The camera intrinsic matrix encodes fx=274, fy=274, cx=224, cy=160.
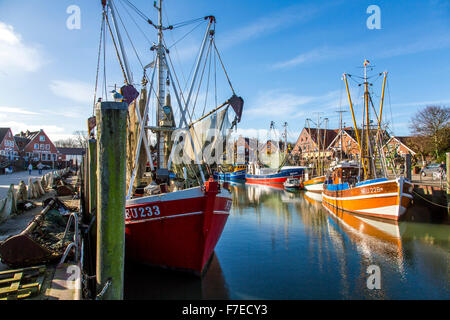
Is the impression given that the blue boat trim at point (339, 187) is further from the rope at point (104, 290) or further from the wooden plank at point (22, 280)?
the wooden plank at point (22, 280)

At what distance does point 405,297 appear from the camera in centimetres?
832

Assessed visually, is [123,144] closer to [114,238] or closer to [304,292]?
[114,238]

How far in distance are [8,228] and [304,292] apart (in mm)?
10658

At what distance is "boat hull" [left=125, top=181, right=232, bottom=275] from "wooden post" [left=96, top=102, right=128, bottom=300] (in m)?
2.73

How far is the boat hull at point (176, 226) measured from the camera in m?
8.45

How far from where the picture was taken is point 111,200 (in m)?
5.71

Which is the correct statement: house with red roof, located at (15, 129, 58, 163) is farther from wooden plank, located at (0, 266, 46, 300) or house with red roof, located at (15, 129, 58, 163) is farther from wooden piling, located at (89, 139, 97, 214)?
wooden plank, located at (0, 266, 46, 300)

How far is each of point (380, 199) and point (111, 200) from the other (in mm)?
18355

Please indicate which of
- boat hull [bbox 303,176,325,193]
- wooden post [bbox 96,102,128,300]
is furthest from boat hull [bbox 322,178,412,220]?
wooden post [bbox 96,102,128,300]

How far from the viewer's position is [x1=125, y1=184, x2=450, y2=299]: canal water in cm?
Result: 862
